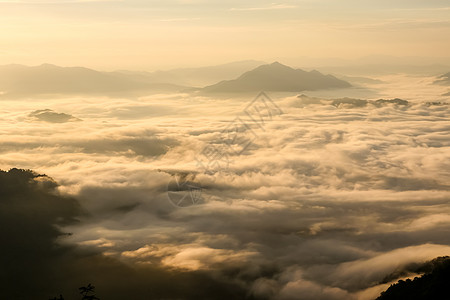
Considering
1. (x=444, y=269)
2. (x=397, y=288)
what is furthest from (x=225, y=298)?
(x=444, y=269)

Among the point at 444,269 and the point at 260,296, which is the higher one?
the point at 444,269

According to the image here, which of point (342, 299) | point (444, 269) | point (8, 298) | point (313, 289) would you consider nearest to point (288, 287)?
point (313, 289)

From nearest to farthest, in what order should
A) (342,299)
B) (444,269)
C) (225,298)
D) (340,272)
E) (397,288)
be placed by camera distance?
(444,269), (397,288), (342,299), (225,298), (340,272)

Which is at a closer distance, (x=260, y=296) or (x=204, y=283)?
(x=260, y=296)

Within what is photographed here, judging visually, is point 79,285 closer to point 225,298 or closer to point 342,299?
point 225,298

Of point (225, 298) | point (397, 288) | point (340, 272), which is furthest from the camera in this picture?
point (340, 272)

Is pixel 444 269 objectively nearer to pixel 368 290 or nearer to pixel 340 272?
pixel 368 290
